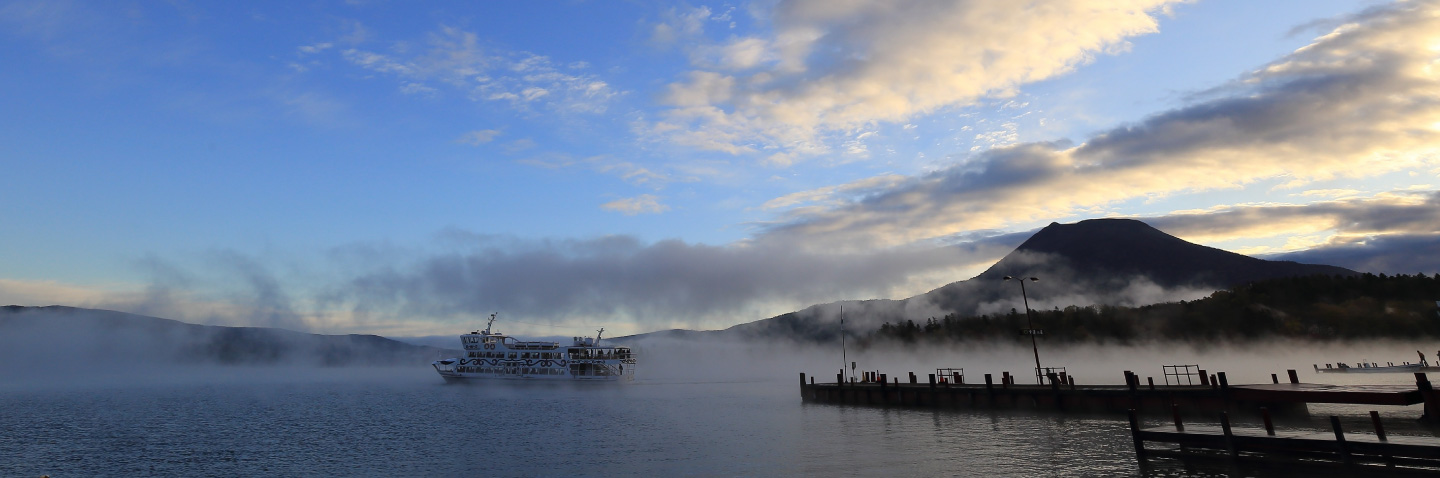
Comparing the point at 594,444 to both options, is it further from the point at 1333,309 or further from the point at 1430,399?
the point at 1333,309

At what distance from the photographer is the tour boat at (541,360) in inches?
5871

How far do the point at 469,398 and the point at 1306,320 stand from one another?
222042 mm

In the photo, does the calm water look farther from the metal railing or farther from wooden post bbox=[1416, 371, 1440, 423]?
wooden post bbox=[1416, 371, 1440, 423]

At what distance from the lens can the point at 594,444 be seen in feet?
172

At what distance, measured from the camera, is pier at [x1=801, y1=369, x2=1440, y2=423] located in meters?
37.5

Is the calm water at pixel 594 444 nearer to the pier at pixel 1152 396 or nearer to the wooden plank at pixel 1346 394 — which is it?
the pier at pixel 1152 396

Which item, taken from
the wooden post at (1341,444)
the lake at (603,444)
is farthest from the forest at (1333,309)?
the wooden post at (1341,444)

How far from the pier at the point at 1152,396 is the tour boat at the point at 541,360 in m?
78.2

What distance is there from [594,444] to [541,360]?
105 m

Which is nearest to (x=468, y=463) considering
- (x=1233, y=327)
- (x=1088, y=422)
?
(x=1088, y=422)

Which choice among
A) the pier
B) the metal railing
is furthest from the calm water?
the metal railing

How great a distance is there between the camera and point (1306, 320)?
185 meters

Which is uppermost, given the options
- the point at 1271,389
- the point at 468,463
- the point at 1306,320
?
the point at 1306,320

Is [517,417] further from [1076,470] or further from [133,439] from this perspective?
[1076,470]
